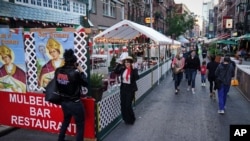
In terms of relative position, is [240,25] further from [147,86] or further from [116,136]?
[116,136]

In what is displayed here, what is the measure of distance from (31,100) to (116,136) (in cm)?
220

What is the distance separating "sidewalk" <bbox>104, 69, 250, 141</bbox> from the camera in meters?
6.99

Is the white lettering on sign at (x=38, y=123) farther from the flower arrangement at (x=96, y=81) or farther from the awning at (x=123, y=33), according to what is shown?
the awning at (x=123, y=33)

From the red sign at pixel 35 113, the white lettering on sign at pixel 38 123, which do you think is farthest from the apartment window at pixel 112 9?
the white lettering on sign at pixel 38 123

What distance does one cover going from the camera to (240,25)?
150ft

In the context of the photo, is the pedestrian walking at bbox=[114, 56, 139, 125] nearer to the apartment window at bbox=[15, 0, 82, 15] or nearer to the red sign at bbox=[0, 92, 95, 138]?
the red sign at bbox=[0, 92, 95, 138]

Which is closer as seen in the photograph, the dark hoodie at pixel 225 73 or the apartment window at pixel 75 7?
the dark hoodie at pixel 225 73

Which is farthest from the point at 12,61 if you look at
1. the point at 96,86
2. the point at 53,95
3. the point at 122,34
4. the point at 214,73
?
the point at 122,34

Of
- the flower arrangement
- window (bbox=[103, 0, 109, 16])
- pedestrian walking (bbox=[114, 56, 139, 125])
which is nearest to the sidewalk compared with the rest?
pedestrian walking (bbox=[114, 56, 139, 125])

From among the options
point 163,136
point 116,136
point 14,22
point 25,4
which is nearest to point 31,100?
point 116,136

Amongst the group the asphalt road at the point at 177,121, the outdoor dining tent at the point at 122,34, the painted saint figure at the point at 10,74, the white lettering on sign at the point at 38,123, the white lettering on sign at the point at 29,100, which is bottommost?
the asphalt road at the point at 177,121

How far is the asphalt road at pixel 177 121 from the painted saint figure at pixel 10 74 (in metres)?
1.14

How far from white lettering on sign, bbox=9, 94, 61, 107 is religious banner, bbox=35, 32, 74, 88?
35 cm

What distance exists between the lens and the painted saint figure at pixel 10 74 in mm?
7123
